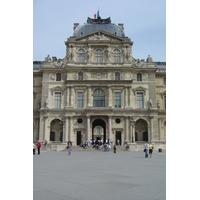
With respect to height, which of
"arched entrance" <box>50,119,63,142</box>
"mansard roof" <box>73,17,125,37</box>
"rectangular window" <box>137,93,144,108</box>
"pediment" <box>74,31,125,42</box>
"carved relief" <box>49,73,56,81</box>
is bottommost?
"arched entrance" <box>50,119,63,142</box>

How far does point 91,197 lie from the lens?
22.2ft

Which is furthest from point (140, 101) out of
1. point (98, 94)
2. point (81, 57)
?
point (81, 57)

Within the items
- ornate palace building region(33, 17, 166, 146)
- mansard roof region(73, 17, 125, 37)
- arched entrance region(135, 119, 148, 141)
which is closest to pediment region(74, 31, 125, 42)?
ornate palace building region(33, 17, 166, 146)

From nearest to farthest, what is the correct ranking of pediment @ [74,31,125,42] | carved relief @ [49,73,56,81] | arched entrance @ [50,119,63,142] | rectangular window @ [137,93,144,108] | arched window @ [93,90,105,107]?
1. arched window @ [93,90,105,107]
2. arched entrance @ [50,119,63,142]
3. rectangular window @ [137,93,144,108]
4. pediment @ [74,31,125,42]
5. carved relief @ [49,73,56,81]

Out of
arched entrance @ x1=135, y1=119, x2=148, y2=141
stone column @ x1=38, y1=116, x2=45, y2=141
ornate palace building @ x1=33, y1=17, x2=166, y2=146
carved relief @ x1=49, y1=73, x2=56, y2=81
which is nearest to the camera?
ornate palace building @ x1=33, y1=17, x2=166, y2=146

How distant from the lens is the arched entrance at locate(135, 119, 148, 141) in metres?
45.6

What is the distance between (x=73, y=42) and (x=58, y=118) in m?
13.7

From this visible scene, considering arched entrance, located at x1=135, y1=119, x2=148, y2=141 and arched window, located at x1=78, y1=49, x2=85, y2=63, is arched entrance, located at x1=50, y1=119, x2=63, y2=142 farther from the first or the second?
arched entrance, located at x1=135, y1=119, x2=148, y2=141

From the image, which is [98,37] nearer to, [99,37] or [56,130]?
[99,37]

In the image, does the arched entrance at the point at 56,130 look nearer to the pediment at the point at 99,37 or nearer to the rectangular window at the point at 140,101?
the rectangular window at the point at 140,101

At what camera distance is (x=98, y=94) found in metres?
45.2

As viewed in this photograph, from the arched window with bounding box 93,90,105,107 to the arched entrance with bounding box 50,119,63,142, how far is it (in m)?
7.34
